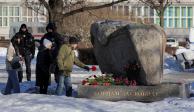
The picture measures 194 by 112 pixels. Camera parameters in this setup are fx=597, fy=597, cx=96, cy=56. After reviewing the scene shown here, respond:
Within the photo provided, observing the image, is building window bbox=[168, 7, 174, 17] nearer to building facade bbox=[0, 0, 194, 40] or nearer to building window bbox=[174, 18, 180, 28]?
building facade bbox=[0, 0, 194, 40]

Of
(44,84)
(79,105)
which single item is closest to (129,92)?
(79,105)

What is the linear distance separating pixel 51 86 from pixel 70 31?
31.1 meters

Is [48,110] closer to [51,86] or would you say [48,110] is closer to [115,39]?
[115,39]

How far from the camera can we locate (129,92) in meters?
12.5

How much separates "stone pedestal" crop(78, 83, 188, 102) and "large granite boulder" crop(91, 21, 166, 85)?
1.08 feet

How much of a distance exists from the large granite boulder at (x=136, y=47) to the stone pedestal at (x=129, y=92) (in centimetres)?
33

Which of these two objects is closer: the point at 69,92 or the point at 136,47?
the point at 136,47

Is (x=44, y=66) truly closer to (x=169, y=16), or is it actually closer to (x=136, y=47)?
(x=136, y=47)

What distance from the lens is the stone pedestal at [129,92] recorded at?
41.0 ft

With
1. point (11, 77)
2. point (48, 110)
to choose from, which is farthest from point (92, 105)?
point (11, 77)

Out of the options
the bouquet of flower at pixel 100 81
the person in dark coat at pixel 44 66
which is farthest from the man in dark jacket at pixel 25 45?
the bouquet of flower at pixel 100 81

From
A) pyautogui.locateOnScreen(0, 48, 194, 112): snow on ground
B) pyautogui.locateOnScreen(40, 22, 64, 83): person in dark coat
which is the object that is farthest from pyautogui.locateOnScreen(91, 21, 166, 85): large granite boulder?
pyautogui.locateOnScreen(40, 22, 64, 83): person in dark coat

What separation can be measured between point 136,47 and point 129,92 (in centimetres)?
97

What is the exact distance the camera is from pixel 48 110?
10.5 meters
